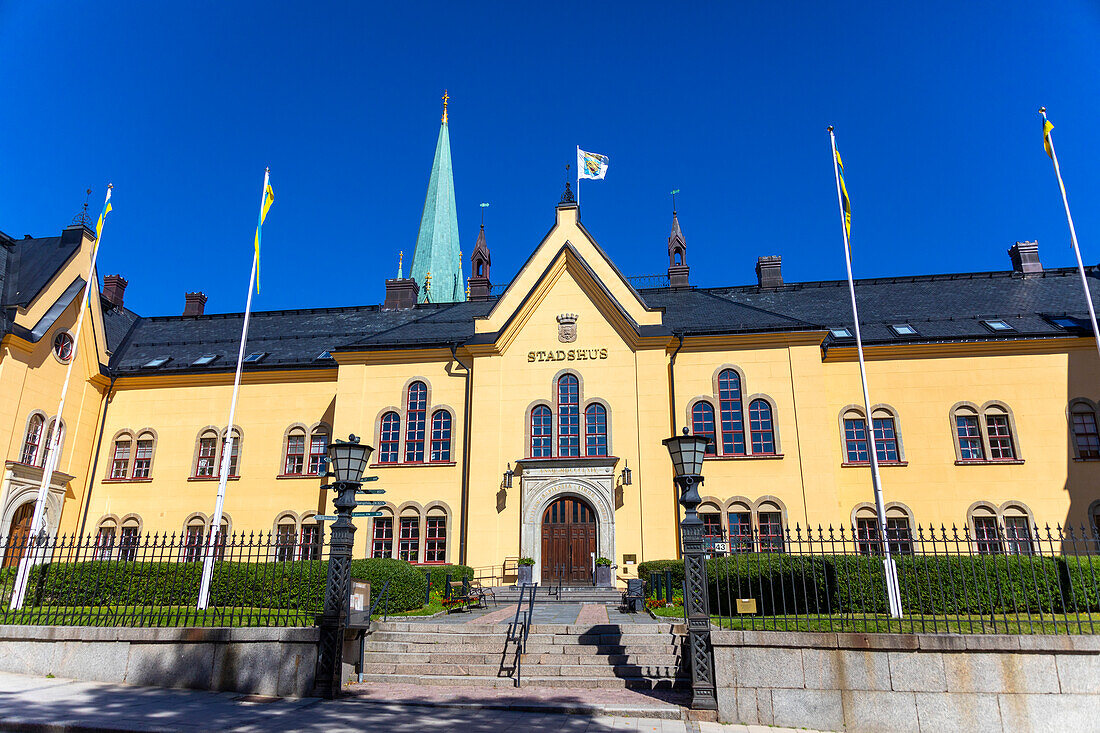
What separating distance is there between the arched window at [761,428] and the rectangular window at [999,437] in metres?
7.75

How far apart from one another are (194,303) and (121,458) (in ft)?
35.4

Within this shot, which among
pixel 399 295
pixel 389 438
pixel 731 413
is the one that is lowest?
pixel 389 438

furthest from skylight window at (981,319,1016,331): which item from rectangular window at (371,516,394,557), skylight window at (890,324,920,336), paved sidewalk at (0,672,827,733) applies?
rectangular window at (371,516,394,557)

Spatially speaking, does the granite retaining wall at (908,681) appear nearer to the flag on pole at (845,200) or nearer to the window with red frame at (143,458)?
the flag on pole at (845,200)

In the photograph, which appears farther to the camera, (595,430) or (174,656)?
(595,430)

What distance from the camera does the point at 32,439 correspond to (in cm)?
2730

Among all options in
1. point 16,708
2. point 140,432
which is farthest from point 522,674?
point 140,432

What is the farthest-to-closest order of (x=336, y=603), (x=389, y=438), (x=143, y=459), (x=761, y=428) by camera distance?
(x=143, y=459) < (x=389, y=438) < (x=761, y=428) < (x=336, y=603)

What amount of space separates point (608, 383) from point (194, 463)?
57.3 ft

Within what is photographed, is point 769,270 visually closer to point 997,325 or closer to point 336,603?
point 997,325

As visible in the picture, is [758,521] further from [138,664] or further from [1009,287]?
[138,664]

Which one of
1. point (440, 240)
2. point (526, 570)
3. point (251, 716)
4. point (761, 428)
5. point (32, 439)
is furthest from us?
point (440, 240)

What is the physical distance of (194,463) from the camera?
30469 millimetres

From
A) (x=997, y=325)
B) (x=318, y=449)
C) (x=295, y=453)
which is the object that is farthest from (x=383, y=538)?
(x=997, y=325)
